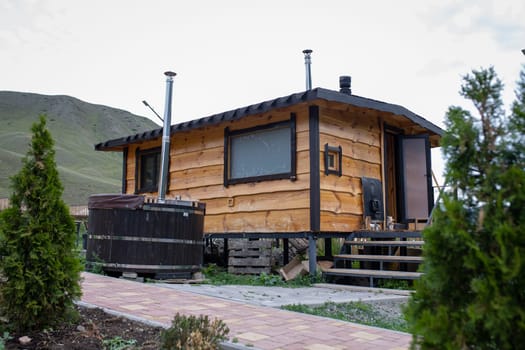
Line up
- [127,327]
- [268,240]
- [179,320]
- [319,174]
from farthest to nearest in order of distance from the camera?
[268,240] → [319,174] → [127,327] → [179,320]

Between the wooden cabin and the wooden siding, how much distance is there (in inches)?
0.7

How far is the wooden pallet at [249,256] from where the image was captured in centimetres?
779

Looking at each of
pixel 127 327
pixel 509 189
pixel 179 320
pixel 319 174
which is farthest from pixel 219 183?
pixel 509 189

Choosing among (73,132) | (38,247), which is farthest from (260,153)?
(73,132)

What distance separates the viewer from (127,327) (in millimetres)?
3393

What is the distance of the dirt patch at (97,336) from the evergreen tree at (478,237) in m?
1.85

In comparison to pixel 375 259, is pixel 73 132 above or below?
above

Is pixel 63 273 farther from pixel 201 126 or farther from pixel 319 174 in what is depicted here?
pixel 201 126

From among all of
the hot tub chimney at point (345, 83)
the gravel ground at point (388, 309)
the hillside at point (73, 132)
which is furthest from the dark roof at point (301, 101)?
the hillside at point (73, 132)

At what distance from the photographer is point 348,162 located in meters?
7.96

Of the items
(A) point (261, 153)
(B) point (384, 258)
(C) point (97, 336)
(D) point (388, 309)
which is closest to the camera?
(C) point (97, 336)

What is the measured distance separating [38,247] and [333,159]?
533 centimetres

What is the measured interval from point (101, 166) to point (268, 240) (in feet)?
216

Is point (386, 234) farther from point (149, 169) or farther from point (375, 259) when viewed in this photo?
point (149, 169)
